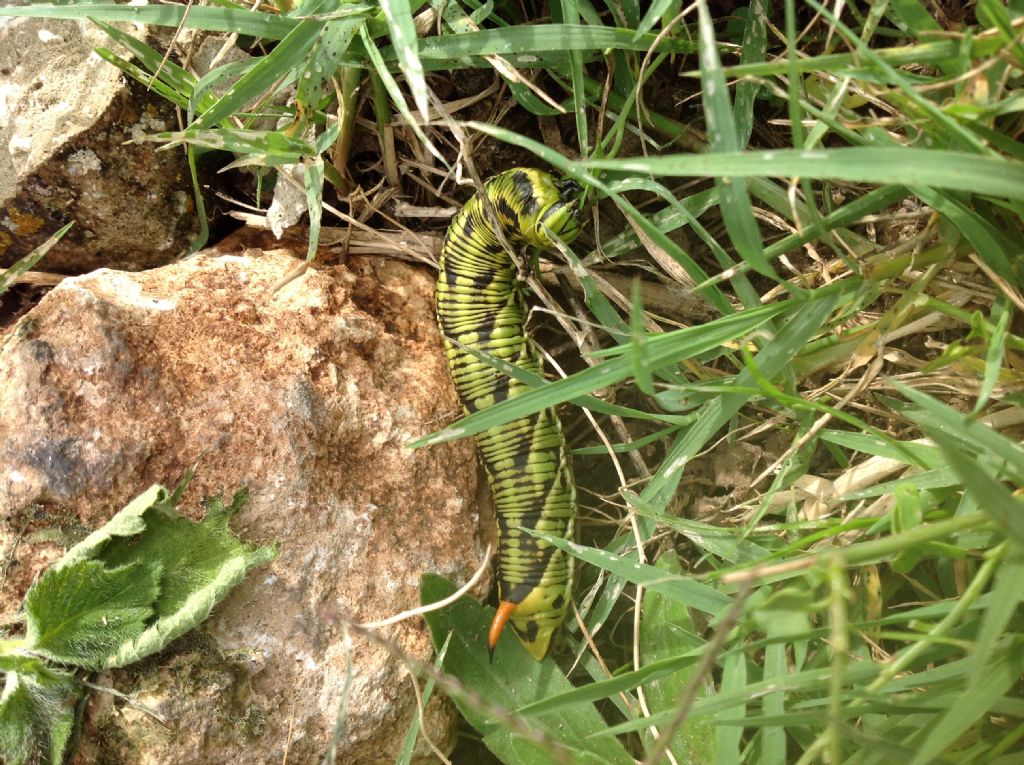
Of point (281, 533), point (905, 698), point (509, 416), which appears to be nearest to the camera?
point (905, 698)

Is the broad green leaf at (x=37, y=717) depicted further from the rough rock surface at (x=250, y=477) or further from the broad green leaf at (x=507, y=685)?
the broad green leaf at (x=507, y=685)

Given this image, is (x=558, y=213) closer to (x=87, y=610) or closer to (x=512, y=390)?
(x=512, y=390)

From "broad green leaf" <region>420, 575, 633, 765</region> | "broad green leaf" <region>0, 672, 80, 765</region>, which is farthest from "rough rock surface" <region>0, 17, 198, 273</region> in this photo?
"broad green leaf" <region>420, 575, 633, 765</region>

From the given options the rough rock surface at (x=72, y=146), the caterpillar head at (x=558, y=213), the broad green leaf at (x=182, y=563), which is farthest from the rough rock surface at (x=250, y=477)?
the caterpillar head at (x=558, y=213)

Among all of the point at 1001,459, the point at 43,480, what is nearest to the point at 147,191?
the point at 43,480

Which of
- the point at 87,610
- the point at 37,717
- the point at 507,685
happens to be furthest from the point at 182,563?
the point at 507,685

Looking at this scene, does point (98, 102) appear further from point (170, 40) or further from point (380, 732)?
point (380, 732)

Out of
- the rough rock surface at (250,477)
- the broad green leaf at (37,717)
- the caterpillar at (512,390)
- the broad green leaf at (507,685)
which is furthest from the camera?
the caterpillar at (512,390)
